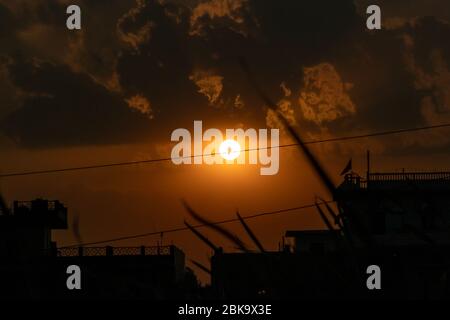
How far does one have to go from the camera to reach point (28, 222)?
8375cm

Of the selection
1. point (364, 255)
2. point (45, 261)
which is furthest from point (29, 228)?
point (364, 255)

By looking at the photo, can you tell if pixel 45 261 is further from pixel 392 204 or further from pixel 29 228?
pixel 392 204

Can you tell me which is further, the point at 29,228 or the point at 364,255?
the point at 29,228

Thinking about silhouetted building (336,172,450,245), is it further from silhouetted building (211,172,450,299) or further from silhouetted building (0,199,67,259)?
silhouetted building (0,199,67,259)

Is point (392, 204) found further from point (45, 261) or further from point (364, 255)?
point (364, 255)

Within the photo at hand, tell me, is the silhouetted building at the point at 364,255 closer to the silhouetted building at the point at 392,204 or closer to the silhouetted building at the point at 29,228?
the silhouetted building at the point at 392,204

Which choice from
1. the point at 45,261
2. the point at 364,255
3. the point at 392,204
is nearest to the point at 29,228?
the point at 45,261

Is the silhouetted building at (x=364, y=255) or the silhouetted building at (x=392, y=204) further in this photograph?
the silhouetted building at (x=392, y=204)

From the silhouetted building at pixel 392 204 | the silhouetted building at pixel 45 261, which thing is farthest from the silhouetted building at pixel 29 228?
the silhouetted building at pixel 392 204

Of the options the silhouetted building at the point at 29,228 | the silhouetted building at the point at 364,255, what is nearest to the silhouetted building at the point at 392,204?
the silhouetted building at the point at 364,255

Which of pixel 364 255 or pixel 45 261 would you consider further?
pixel 45 261

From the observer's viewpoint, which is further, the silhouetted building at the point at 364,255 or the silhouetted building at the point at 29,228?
the silhouetted building at the point at 29,228
